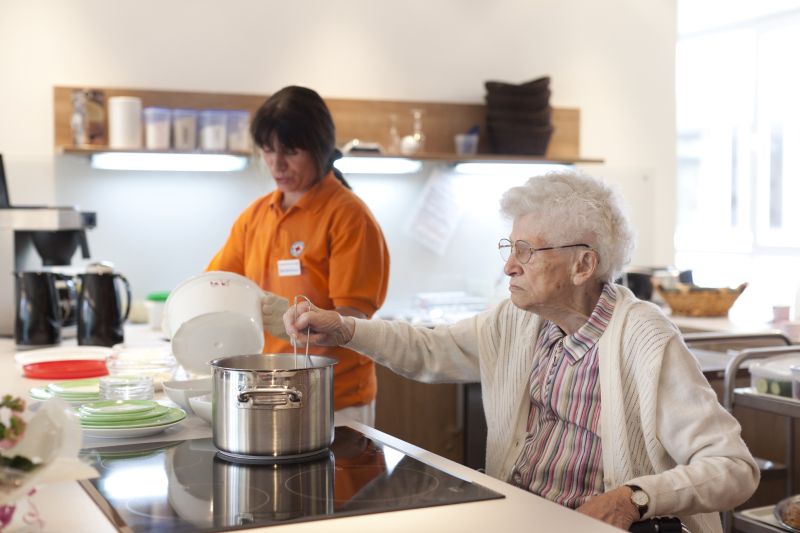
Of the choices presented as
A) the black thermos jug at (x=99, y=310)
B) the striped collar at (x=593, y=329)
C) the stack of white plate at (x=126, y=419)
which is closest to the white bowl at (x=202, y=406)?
the stack of white plate at (x=126, y=419)

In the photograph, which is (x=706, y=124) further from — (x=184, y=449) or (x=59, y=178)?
(x=184, y=449)

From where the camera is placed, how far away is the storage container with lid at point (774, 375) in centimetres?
250

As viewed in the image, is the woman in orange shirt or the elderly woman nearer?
the elderly woman

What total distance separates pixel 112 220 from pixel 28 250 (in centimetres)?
79

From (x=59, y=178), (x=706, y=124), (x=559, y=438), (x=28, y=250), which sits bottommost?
(x=559, y=438)

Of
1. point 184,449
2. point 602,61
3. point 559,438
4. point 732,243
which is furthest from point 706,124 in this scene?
point 184,449

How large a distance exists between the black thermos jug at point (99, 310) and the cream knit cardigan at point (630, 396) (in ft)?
3.99

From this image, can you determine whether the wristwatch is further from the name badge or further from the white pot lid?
the name badge

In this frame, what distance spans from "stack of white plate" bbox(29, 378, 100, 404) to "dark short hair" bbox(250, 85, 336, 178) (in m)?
0.84

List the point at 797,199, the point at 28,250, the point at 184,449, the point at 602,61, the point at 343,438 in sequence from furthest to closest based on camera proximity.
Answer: the point at 797,199 < the point at 602,61 < the point at 28,250 < the point at 343,438 < the point at 184,449

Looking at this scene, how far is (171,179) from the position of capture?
434 cm

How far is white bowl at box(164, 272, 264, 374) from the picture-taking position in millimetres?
2146

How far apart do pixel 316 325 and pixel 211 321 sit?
0.29 metres

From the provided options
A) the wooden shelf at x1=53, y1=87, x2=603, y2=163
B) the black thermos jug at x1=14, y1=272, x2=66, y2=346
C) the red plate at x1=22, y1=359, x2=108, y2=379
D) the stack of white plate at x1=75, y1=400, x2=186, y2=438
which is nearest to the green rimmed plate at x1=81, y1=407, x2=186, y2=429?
A: the stack of white plate at x1=75, y1=400, x2=186, y2=438
